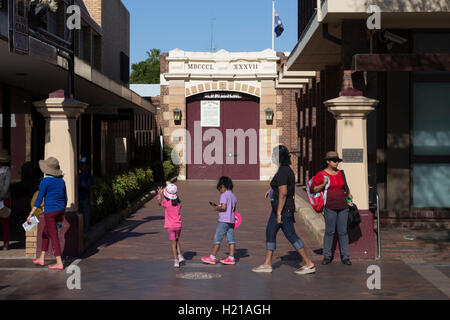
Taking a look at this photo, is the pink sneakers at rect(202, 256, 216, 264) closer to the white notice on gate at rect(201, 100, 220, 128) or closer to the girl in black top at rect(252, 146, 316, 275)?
the girl in black top at rect(252, 146, 316, 275)

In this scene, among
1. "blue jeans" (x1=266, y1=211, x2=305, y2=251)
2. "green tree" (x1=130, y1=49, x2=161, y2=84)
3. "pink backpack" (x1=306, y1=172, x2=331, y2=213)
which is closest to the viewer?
"blue jeans" (x1=266, y1=211, x2=305, y2=251)

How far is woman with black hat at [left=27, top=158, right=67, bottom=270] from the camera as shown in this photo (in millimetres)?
10078

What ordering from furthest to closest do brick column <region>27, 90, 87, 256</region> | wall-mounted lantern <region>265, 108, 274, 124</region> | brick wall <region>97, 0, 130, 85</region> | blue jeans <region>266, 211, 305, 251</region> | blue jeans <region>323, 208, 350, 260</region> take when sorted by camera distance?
wall-mounted lantern <region>265, 108, 274, 124</region> → brick wall <region>97, 0, 130, 85</region> → brick column <region>27, 90, 87, 256</region> → blue jeans <region>323, 208, 350, 260</region> → blue jeans <region>266, 211, 305, 251</region>

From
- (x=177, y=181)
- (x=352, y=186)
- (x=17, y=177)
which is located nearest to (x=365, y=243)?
(x=352, y=186)

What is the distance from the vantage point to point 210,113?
108 feet

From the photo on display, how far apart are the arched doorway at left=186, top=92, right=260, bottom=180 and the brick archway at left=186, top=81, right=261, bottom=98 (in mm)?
402

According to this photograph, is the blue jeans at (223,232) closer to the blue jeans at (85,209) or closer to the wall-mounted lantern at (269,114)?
the blue jeans at (85,209)

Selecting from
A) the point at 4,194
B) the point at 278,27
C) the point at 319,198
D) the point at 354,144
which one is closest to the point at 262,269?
the point at 319,198

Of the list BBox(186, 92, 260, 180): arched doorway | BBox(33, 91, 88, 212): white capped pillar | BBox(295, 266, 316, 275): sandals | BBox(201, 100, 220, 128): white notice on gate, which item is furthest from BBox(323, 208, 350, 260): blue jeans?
BBox(201, 100, 220, 128): white notice on gate

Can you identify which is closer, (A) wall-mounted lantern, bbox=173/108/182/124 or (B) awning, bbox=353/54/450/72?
(B) awning, bbox=353/54/450/72

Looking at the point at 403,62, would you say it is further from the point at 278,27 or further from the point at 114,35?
the point at 278,27

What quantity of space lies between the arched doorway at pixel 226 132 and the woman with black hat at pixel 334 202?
22.2m

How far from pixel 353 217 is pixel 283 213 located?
145cm
